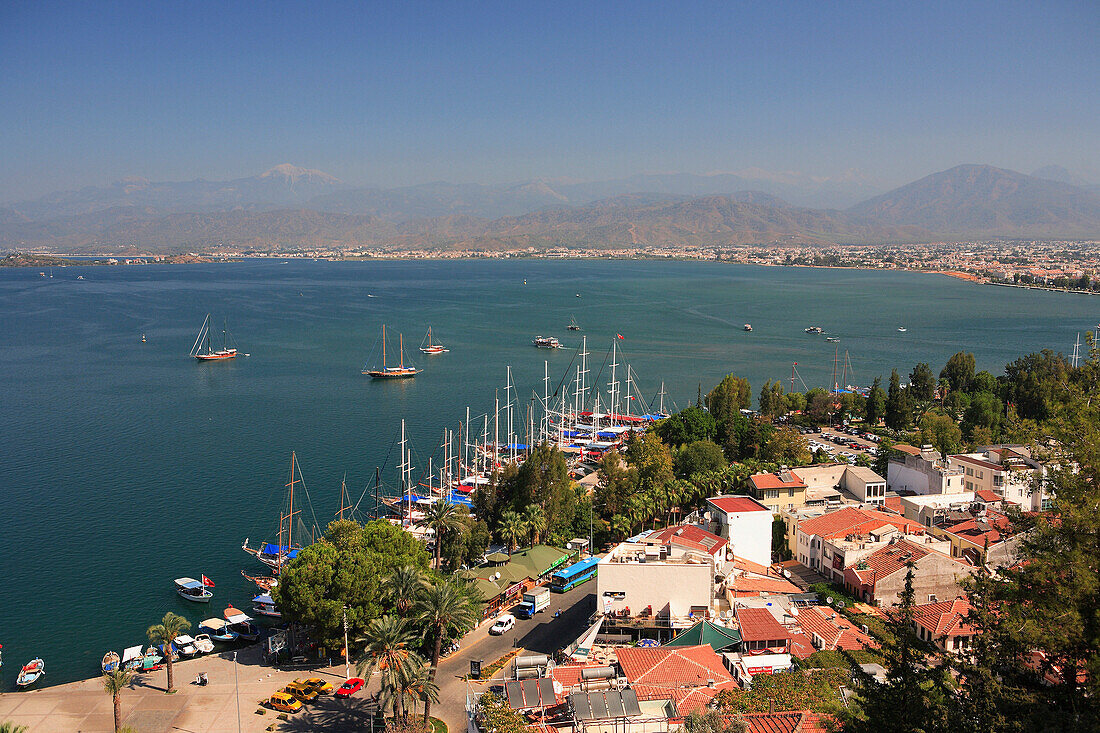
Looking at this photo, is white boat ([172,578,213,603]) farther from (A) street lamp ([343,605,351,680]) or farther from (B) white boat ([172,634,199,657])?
(A) street lamp ([343,605,351,680])

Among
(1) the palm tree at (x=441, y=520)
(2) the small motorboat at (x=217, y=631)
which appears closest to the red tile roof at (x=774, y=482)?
(1) the palm tree at (x=441, y=520)

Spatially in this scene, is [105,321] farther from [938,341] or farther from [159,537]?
[938,341]

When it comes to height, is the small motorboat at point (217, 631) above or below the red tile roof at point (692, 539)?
below

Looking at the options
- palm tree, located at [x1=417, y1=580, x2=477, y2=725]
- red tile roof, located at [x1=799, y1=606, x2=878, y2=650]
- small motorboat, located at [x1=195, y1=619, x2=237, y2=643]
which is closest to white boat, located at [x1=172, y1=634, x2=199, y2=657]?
small motorboat, located at [x1=195, y1=619, x2=237, y2=643]

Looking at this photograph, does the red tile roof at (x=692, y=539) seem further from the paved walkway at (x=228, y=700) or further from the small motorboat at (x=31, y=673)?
the small motorboat at (x=31, y=673)

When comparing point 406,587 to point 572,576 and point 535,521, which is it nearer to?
point 572,576

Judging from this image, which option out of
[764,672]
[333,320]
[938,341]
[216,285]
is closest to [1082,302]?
[938,341]
